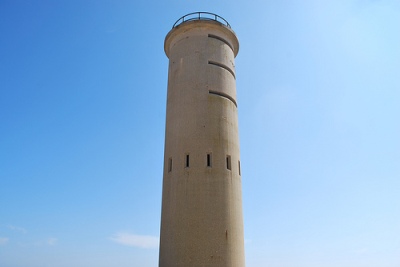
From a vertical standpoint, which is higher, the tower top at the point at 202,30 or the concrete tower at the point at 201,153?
the tower top at the point at 202,30

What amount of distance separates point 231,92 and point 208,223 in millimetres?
8449

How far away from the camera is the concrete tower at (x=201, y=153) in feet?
52.5

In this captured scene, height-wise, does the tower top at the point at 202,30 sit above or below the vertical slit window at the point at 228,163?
above

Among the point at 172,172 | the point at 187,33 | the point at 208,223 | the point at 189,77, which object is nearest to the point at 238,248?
the point at 208,223

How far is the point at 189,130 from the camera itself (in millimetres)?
18172

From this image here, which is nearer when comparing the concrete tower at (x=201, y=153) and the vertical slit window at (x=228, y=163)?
the concrete tower at (x=201, y=153)

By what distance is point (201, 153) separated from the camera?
57.9ft

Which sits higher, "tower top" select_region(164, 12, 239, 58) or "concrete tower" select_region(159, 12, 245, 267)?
"tower top" select_region(164, 12, 239, 58)

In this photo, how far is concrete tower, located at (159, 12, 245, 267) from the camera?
1602cm

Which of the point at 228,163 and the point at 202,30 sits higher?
the point at 202,30

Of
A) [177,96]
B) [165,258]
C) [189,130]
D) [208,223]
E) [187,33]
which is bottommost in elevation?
[165,258]

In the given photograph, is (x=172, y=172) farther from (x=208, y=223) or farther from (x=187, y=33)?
(x=187, y=33)

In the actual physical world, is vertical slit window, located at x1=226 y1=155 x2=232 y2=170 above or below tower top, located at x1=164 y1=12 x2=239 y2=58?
below

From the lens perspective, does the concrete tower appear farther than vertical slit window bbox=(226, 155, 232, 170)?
No
